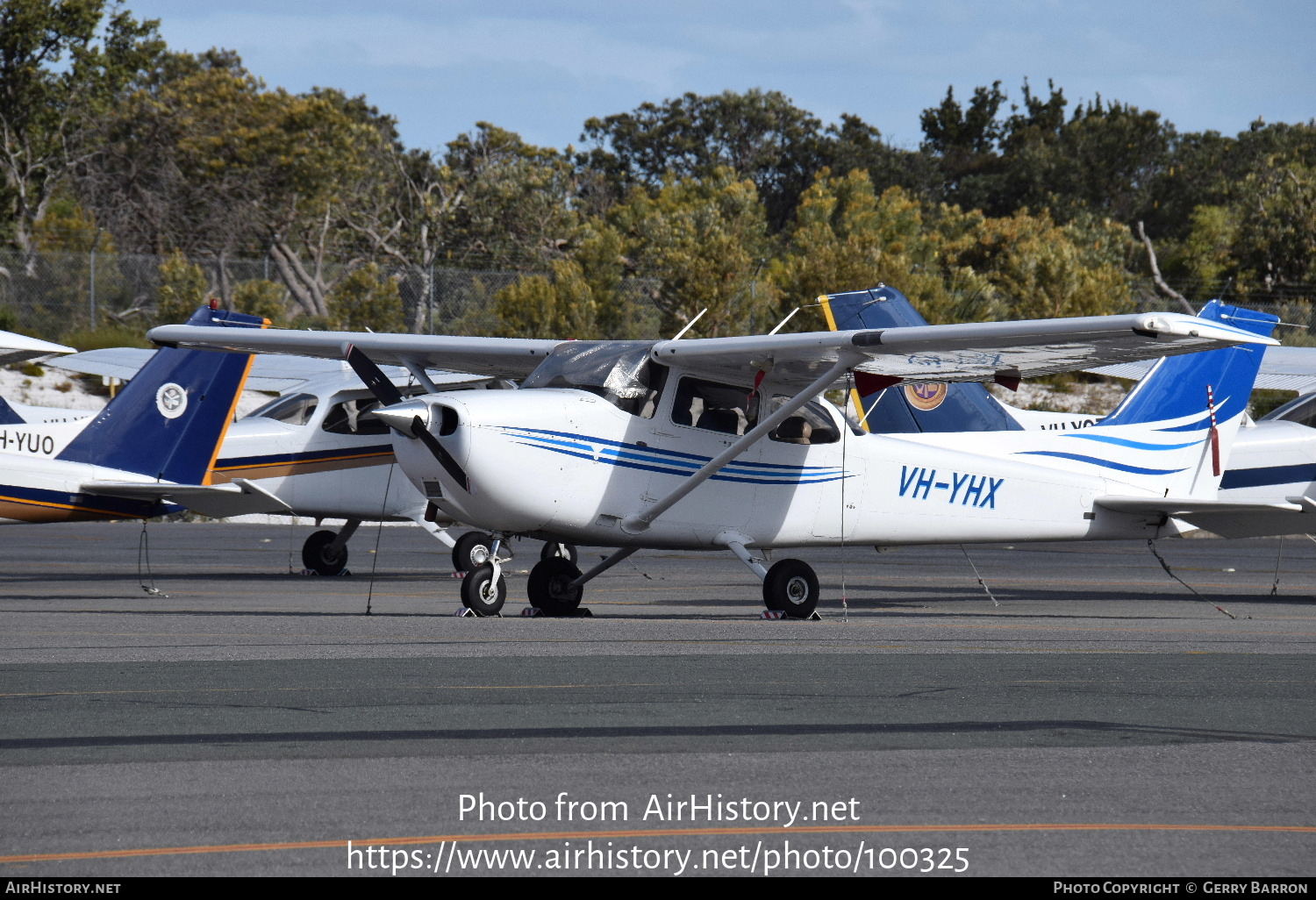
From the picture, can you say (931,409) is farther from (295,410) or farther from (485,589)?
(295,410)

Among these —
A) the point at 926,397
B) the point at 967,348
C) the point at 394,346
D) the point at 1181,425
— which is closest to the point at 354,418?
the point at 394,346

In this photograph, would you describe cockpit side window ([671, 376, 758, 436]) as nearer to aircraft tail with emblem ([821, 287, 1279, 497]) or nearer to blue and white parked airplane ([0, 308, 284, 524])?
aircraft tail with emblem ([821, 287, 1279, 497])

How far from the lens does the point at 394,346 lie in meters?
13.1

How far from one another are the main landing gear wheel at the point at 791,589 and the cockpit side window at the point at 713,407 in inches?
47.9

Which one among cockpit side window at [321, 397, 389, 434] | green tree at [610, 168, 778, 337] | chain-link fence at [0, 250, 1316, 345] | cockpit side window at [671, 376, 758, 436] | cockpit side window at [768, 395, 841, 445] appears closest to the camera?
cockpit side window at [671, 376, 758, 436]

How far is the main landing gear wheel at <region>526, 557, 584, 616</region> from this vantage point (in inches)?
466

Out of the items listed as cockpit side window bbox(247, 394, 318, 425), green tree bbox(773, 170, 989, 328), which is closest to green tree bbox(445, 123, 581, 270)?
green tree bbox(773, 170, 989, 328)

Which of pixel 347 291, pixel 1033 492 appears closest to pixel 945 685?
pixel 1033 492

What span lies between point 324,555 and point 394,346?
5.21 metres

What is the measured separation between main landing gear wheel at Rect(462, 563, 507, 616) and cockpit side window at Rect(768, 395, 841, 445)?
2593mm

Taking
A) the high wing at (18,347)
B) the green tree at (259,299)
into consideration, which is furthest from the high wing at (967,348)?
the green tree at (259,299)

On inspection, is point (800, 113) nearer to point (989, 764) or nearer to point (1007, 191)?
point (1007, 191)

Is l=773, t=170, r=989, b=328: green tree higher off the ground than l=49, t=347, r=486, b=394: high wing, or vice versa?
l=773, t=170, r=989, b=328: green tree
